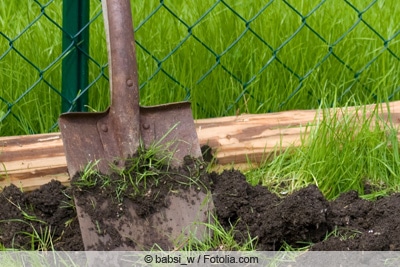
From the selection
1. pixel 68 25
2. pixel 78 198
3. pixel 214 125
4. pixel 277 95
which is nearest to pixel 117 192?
pixel 78 198

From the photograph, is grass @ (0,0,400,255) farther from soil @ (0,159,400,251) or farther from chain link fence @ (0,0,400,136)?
soil @ (0,159,400,251)

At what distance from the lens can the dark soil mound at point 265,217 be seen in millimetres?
2191

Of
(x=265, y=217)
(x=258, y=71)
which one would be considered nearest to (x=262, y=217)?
(x=265, y=217)

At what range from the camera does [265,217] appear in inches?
88.3

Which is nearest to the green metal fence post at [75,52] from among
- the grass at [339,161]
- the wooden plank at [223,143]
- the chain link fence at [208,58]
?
the chain link fence at [208,58]

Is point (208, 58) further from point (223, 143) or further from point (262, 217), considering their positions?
point (262, 217)

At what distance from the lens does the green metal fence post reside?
2.65 m

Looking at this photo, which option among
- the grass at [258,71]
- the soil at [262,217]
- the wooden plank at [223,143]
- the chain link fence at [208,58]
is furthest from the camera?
the chain link fence at [208,58]

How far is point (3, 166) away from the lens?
243 cm

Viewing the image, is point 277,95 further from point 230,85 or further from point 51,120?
point 51,120

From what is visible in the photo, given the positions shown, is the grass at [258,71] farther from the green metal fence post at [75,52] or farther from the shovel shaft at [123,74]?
the shovel shaft at [123,74]

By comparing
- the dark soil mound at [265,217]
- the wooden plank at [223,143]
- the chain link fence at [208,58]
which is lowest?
the dark soil mound at [265,217]

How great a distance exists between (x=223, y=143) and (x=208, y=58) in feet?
1.36

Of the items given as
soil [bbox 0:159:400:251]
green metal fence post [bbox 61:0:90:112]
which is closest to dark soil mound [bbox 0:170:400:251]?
soil [bbox 0:159:400:251]
